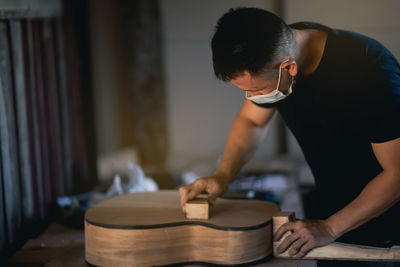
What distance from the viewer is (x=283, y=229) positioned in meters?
1.38

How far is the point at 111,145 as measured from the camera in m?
3.90

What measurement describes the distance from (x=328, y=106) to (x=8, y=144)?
121cm

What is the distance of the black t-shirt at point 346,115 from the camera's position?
130 cm

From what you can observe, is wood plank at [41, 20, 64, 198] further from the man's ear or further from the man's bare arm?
the man's ear

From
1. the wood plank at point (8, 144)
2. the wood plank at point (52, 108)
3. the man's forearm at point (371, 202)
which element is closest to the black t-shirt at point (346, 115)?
the man's forearm at point (371, 202)

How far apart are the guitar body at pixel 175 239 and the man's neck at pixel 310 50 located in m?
0.50

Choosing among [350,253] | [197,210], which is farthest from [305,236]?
[197,210]

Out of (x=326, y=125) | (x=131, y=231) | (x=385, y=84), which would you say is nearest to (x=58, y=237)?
(x=131, y=231)

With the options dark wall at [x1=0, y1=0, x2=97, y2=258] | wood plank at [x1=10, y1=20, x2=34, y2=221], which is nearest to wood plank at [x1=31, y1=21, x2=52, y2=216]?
dark wall at [x1=0, y1=0, x2=97, y2=258]

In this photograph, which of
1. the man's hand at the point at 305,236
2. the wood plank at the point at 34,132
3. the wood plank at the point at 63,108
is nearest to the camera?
the man's hand at the point at 305,236

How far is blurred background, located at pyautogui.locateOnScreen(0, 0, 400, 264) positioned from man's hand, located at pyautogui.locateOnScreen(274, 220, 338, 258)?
71cm

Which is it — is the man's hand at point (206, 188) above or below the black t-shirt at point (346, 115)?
below

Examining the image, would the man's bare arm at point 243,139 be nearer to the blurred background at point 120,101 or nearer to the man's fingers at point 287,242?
the man's fingers at point 287,242

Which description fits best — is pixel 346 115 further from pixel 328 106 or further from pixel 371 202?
pixel 371 202
